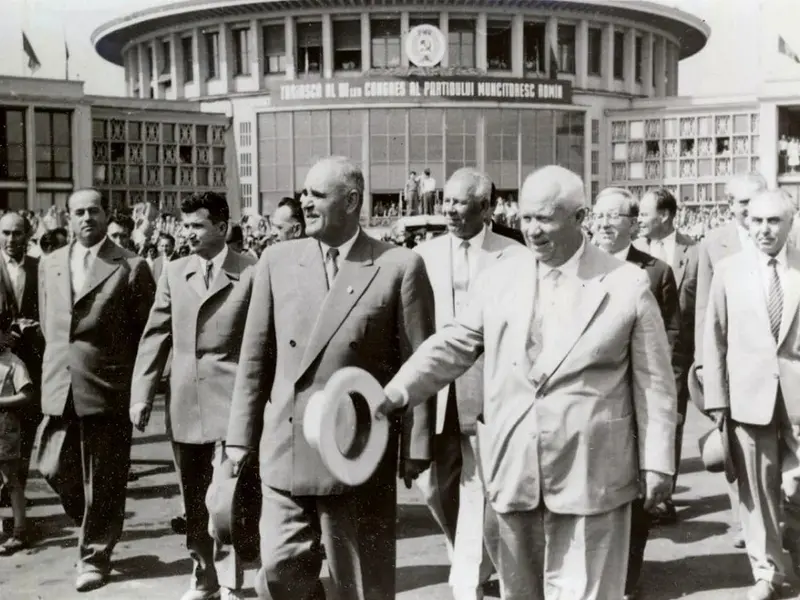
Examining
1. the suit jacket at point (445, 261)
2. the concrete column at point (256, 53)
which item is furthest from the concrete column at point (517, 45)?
the suit jacket at point (445, 261)

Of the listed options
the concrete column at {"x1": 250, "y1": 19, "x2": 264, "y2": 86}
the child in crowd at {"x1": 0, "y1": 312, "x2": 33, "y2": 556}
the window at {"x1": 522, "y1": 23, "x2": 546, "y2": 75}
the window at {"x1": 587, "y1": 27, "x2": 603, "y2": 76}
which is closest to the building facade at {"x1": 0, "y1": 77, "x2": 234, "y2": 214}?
the concrete column at {"x1": 250, "y1": 19, "x2": 264, "y2": 86}

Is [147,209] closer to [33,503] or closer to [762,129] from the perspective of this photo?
[33,503]

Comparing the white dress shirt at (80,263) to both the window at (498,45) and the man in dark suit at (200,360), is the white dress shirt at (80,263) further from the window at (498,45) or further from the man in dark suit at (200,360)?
the window at (498,45)

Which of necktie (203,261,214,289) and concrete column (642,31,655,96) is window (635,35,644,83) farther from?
necktie (203,261,214,289)

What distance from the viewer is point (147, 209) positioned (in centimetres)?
2231

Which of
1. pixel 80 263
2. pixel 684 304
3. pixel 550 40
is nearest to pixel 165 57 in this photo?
pixel 550 40

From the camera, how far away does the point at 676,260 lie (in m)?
7.80

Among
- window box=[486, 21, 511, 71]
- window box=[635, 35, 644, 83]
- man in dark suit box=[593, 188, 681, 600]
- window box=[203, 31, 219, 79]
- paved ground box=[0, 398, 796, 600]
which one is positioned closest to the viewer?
paved ground box=[0, 398, 796, 600]

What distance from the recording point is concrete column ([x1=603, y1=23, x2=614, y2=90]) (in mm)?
50594

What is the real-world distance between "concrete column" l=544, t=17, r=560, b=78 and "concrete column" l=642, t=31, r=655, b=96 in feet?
21.5

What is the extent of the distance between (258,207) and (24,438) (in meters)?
38.2

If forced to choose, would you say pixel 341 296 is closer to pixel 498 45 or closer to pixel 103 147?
pixel 103 147

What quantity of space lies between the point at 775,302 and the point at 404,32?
141 feet

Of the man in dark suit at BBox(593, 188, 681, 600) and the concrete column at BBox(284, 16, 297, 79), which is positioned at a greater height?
the concrete column at BBox(284, 16, 297, 79)
